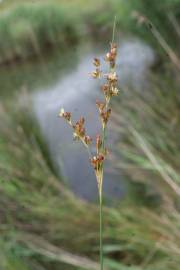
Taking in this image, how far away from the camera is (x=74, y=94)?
4.20 metres

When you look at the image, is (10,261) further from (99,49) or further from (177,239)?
(99,49)

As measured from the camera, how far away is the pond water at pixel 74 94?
2.63 metres

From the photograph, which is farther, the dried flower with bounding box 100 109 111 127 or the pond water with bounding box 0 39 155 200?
the pond water with bounding box 0 39 155 200

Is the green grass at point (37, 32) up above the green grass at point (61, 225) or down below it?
above

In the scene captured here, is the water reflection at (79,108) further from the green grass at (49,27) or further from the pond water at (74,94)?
the green grass at (49,27)

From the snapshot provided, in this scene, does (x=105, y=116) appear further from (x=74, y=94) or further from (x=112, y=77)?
(x=74, y=94)

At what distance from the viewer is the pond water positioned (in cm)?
263

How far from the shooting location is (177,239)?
1.31 m

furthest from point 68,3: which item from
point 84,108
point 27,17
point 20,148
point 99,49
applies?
point 20,148

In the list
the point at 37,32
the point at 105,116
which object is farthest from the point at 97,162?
the point at 37,32

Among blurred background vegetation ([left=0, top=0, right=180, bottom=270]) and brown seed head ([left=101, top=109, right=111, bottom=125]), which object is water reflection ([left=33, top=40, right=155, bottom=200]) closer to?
blurred background vegetation ([left=0, top=0, right=180, bottom=270])

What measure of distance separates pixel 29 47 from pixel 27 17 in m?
1.04

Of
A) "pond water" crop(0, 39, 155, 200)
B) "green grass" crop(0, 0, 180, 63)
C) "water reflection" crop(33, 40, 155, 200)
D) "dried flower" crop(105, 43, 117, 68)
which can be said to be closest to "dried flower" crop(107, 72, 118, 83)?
"dried flower" crop(105, 43, 117, 68)

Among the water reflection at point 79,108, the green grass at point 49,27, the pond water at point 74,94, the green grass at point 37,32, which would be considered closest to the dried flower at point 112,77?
the pond water at point 74,94
